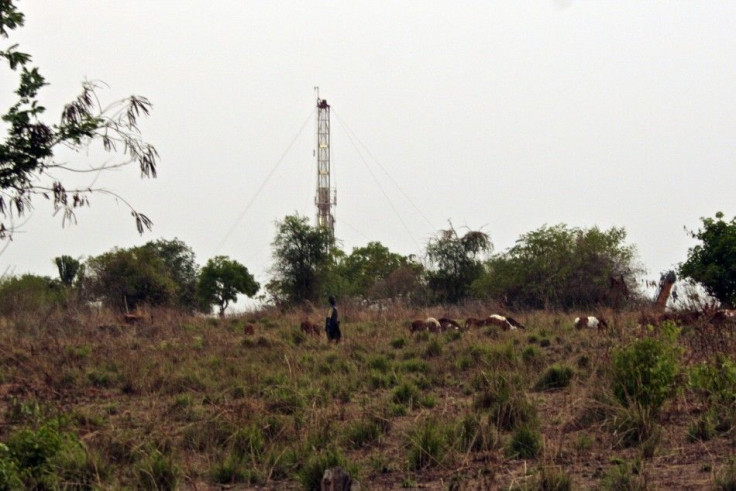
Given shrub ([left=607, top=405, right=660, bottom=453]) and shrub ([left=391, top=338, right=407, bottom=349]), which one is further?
shrub ([left=391, top=338, right=407, bottom=349])

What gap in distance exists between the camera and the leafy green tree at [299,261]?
46.9 metres

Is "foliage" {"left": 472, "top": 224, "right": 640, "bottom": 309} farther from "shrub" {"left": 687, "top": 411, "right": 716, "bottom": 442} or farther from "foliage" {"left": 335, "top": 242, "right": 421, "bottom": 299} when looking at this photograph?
"shrub" {"left": 687, "top": 411, "right": 716, "bottom": 442}

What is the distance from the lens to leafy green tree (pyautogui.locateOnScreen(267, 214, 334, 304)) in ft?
154

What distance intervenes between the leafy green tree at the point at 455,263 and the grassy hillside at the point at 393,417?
31150mm

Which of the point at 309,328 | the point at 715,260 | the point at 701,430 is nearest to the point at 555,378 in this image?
the point at 701,430

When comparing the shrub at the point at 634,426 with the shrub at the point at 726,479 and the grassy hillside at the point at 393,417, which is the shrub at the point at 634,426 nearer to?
the grassy hillside at the point at 393,417

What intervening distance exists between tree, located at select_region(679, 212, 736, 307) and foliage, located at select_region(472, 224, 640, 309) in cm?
461


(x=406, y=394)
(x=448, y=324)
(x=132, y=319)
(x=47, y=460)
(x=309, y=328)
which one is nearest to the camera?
(x=47, y=460)

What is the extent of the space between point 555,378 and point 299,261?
35.0 metres

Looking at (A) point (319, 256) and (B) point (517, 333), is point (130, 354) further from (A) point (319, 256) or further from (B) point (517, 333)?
(A) point (319, 256)

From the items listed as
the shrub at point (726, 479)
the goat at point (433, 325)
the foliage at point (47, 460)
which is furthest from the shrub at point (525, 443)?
the goat at point (433, 325)

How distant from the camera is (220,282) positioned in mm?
58812

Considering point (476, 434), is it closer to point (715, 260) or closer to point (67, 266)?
point (715, 260)

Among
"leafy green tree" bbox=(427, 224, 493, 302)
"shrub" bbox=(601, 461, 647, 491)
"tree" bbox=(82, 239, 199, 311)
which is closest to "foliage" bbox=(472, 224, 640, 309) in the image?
"leafy green tree" bbox=(427, 224, 493, 302)
